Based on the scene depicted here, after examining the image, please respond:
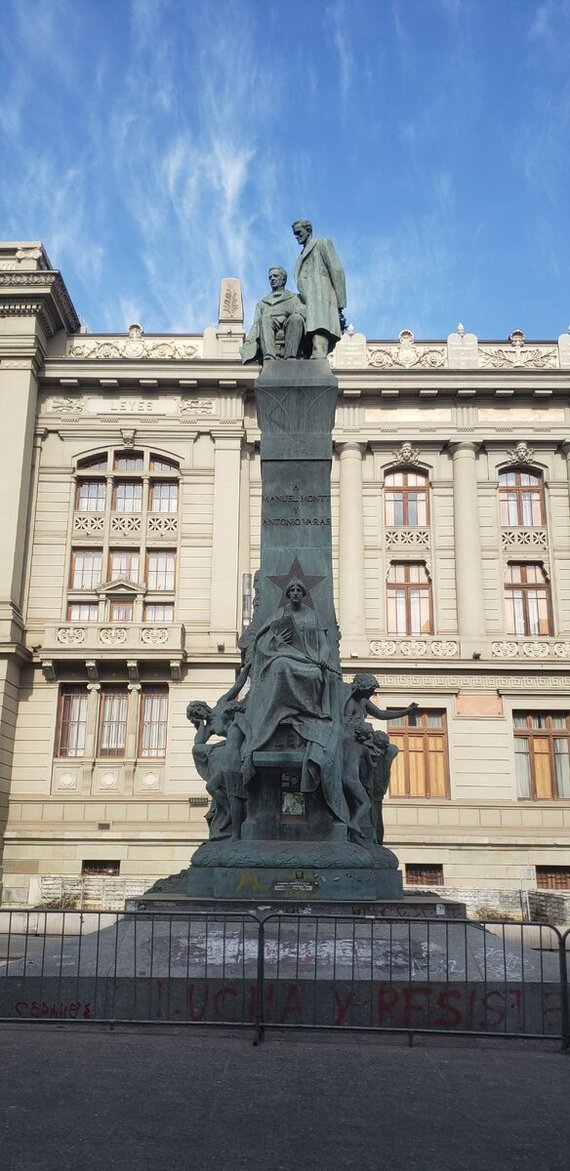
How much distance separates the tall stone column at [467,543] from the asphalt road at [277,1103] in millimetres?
24351

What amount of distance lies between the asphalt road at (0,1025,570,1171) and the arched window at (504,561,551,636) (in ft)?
83.2

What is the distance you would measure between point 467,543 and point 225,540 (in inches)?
324

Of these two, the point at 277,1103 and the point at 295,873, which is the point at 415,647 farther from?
the point at 277,1103

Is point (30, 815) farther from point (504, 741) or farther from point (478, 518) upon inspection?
point (478, 518)

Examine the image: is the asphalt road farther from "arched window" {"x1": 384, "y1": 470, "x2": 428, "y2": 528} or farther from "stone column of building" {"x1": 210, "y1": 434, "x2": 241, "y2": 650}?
"arched window" {"x1": 384, "y1": 470, "x2": 428, "y2": 528}

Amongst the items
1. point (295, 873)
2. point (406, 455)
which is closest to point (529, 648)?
point (406, 455)

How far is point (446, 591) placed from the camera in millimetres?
31734

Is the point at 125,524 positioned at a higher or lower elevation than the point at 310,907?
higher

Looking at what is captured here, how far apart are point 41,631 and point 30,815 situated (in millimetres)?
5811

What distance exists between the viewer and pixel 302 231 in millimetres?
13734

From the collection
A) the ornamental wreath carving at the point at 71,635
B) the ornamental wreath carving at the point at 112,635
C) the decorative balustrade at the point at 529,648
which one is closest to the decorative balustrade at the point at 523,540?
the decorative balustrade at the point at 529,648

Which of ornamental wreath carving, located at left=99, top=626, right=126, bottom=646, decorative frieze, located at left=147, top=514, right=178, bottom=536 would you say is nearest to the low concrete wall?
ornamental wreath carving, located at left=99, top=626, right=126, bottom=646

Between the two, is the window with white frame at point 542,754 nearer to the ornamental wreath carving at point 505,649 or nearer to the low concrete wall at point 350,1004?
the ornamental wreath carving at point 505,649

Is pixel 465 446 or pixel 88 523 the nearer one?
pixel 88 523
